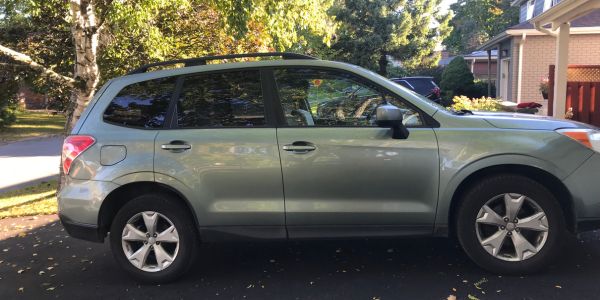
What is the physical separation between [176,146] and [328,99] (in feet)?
4.14

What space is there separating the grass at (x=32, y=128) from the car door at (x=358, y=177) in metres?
16.9

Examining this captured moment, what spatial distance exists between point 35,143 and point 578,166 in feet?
57.0

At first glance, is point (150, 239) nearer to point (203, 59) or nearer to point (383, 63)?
Answer: point (203, 59)

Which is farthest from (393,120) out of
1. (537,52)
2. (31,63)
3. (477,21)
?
(477,21)

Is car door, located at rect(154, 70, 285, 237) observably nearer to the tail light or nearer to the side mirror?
the tail light

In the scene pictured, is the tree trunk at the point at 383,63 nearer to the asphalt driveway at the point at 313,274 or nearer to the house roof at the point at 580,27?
the house roof at the point at 580,27

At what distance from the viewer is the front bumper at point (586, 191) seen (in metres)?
3.98

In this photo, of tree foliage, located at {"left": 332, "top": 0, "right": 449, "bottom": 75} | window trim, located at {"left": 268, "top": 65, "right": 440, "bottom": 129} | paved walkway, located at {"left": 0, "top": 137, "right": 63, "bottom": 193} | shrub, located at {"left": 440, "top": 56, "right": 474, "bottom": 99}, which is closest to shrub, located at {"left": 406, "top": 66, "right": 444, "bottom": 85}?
tree foliage, located at {"left": 332, "top": 0, "right": 449, "bottom": 75}

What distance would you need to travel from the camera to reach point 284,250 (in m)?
5.07

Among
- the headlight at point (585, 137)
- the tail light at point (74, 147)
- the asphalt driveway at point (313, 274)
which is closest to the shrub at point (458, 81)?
the asphalt driveway at point (313, 274)

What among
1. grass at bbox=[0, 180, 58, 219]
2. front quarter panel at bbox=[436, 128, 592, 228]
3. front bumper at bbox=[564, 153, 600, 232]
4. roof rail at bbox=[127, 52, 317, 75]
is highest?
roof rail at bbox=[127, 52, 317, 75]

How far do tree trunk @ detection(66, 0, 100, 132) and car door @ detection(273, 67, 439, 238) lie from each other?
431 cm

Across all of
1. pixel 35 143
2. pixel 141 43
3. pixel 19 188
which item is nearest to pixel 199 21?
pixel 141 43

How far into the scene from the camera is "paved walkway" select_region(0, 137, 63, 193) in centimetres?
1070
